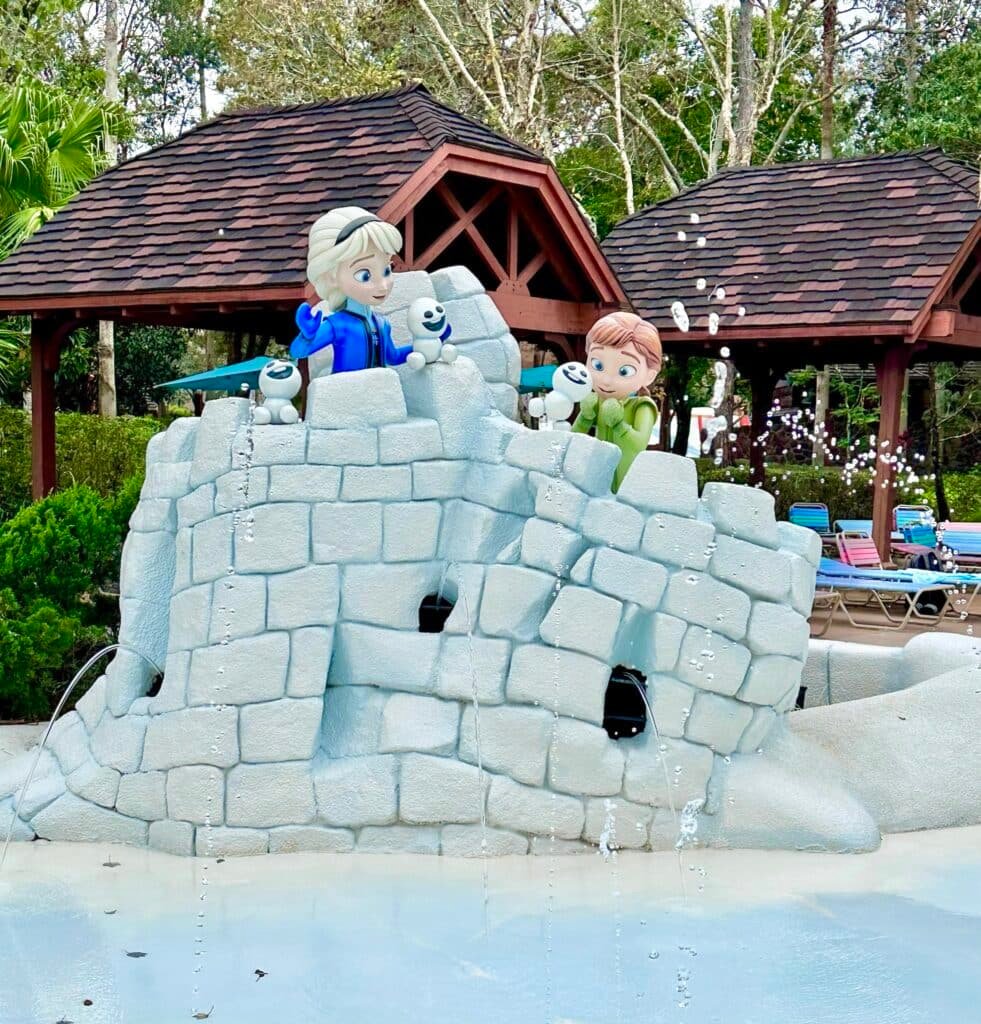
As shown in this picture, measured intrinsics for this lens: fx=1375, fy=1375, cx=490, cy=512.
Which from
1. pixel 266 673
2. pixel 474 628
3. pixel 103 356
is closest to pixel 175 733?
pixel 266 673

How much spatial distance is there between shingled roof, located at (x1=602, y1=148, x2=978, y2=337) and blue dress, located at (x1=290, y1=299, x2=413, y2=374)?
6.84m

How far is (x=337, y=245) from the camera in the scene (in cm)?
607

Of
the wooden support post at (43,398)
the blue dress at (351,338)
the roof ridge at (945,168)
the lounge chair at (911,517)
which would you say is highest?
the roof ridge at (945,168)

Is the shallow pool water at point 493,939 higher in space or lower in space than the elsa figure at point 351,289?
lower

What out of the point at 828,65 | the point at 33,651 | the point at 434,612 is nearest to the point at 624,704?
the point at 434,612

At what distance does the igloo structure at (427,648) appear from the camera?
5.71 metres

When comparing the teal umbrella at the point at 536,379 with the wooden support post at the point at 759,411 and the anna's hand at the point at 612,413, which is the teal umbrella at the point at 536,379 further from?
the anna's hand at the point at 612,413

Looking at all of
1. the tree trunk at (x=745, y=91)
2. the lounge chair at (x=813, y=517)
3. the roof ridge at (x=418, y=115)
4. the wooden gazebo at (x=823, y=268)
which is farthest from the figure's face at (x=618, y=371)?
the tree trunk at (x=745, y=91)

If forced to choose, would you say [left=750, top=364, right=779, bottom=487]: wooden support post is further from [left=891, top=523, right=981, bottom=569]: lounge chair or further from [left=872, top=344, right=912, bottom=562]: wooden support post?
[left=872, top=344, right=912, bottom=562]: wooden support post

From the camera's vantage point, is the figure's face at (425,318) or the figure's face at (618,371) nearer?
the figure's face at (425,318)

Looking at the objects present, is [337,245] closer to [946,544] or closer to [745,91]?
[946,544]

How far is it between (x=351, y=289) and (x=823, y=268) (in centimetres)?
801

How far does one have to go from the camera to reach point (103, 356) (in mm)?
18656

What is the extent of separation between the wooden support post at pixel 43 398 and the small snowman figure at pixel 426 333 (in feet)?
21.4
